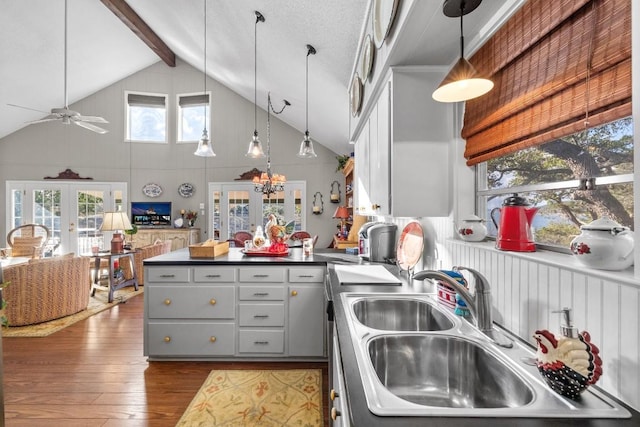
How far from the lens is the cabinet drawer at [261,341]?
8.38 feet

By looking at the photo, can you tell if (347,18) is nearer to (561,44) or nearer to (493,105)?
(493,105)

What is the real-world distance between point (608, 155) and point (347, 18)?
82.4 inches

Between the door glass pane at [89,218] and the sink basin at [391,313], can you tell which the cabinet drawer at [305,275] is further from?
the door glass pane at [89,218]

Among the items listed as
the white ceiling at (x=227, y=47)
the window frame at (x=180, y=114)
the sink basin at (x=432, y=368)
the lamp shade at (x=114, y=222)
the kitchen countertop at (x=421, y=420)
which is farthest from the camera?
the window frame at (x=180, y=114)

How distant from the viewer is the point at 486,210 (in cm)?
161

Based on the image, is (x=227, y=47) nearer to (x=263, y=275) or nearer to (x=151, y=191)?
(x=263, y=275)

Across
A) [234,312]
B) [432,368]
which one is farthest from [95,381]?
[432,368]

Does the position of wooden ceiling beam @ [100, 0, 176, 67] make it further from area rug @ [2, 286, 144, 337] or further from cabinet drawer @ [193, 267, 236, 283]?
cabinet drawer @ [193, 267, 236, 283]

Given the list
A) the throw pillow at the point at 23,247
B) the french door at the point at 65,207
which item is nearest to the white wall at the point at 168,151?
the french door at the point at 65,207

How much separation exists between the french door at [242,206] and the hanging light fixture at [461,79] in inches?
Answer: 239

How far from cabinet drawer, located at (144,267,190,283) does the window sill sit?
2.14m

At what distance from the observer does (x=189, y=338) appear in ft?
8.36

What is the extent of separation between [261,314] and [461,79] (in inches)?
87.2

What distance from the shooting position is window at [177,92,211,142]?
7234 mm
